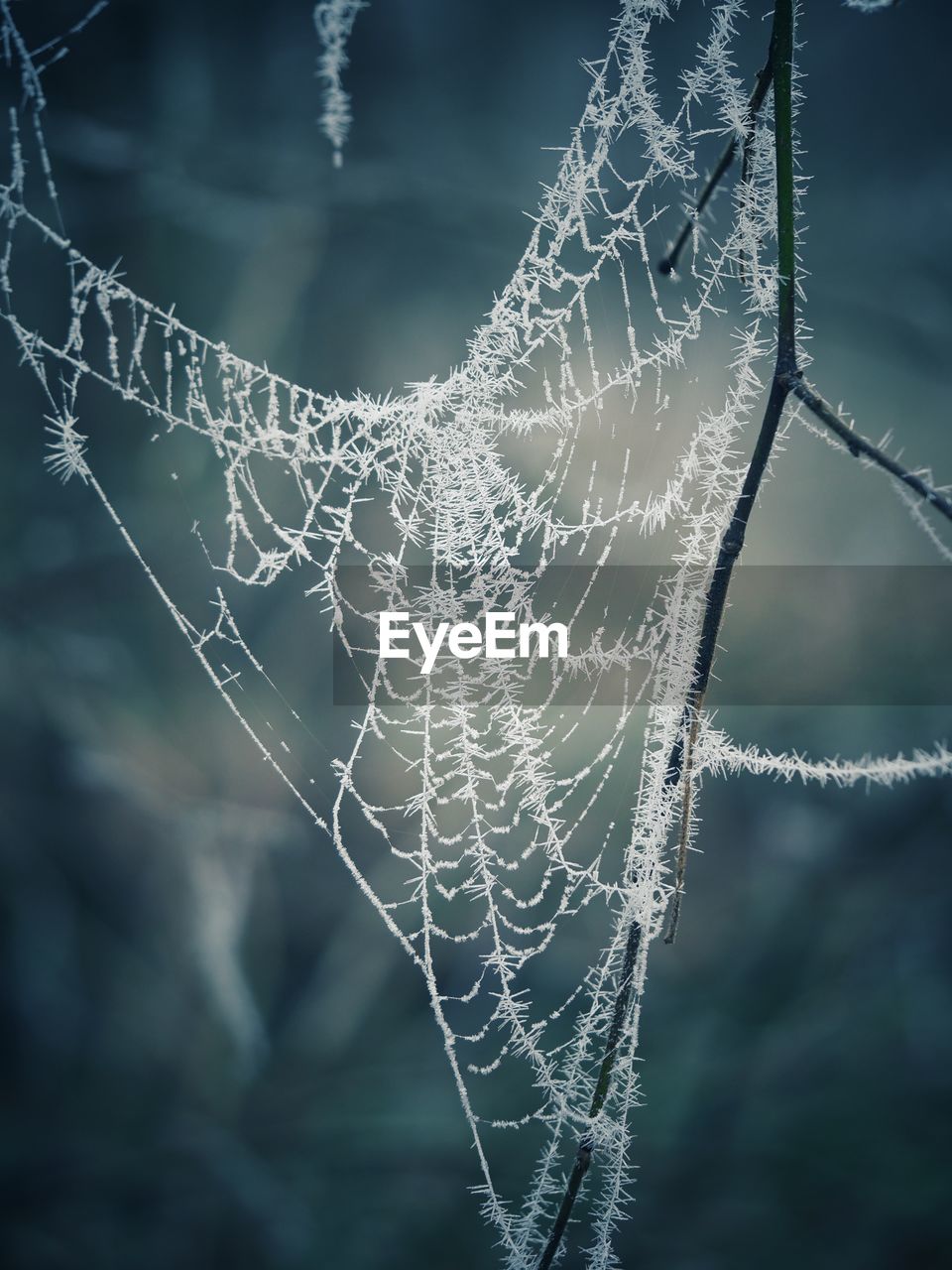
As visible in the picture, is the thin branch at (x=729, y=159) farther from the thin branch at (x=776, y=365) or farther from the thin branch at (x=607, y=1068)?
the thin branch at (x=607, y=1068)

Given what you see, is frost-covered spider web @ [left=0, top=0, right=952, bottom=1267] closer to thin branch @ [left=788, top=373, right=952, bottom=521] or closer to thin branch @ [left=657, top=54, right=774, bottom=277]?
thin branch @ [left=657, top=54, right=774, bottom=277]

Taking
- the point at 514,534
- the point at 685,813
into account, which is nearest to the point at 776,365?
the point at 685,813

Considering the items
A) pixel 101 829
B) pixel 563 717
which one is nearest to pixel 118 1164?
pixel 101 829

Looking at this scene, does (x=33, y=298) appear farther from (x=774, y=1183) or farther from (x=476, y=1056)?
(x=774, y=1183)

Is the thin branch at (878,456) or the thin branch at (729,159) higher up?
the thin branch at (729,159)

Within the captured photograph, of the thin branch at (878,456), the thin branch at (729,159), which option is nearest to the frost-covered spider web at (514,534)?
the thin branch at (729,159)

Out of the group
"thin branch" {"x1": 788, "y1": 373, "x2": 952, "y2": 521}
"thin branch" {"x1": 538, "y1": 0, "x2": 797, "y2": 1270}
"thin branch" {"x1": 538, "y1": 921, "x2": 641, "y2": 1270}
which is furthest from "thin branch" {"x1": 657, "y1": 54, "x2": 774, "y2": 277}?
"thin branch" {"x1": 538, "y1": 921, "x2": 641, "y2": 1270}
